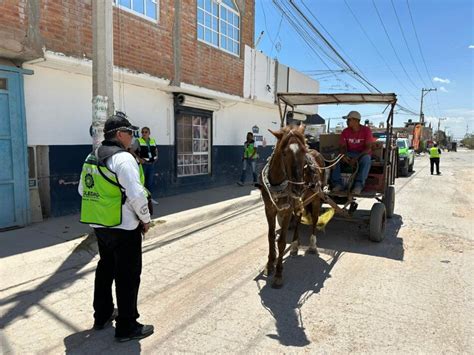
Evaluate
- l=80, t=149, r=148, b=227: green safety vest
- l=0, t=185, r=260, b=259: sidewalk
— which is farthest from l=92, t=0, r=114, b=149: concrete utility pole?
l=80, t=149, r=148, b=227: green safety vest

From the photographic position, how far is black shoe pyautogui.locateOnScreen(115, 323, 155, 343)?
3123mm

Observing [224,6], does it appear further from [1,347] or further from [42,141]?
[1,347]

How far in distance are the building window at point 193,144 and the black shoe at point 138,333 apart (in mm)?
7503

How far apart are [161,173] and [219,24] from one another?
16.7ft

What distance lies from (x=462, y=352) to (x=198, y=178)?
29.5ft

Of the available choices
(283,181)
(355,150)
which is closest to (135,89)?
(355,150)

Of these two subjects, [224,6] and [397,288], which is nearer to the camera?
[397,288]

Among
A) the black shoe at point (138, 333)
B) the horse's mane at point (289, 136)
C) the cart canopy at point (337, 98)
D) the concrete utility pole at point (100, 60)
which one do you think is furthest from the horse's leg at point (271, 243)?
the concrete utility pole at point (100, 60)

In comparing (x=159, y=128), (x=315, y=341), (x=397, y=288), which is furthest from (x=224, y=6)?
(x=315, y=341)

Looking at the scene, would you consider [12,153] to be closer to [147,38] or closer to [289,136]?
[147,38]

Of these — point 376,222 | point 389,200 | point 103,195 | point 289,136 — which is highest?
point 289,136

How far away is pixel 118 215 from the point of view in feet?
9.73

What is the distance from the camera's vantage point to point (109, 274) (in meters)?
3.30

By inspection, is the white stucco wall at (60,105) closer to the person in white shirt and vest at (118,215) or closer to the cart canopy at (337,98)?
the cart canopy at (337,98)
